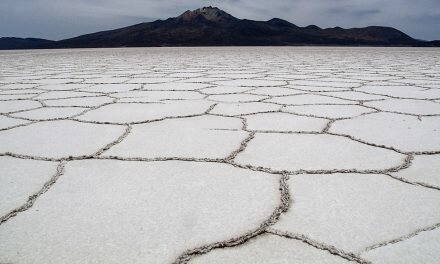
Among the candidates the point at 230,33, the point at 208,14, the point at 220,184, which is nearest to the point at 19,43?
the point at 208,14

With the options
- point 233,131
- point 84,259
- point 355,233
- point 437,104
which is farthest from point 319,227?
point 437,104

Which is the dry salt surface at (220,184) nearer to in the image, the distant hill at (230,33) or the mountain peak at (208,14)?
the distant hill at (230,33)

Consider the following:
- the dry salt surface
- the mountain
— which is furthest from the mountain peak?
the dry salt surface

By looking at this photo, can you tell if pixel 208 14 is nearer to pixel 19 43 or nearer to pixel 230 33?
pixel 230 33

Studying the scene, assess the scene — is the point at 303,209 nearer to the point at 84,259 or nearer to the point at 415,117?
the point at 84,259

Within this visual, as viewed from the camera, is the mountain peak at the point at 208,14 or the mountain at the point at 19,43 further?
the mountain peak at the point at 208,14

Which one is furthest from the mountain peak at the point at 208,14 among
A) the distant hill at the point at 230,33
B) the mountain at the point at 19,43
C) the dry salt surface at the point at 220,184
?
the dry salt surface at the point at 220,184
